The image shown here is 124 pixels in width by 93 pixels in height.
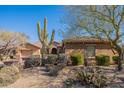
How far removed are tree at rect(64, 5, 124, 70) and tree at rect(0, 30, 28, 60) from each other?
29.1ft

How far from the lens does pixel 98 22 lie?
528 inches

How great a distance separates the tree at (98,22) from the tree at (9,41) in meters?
8.86

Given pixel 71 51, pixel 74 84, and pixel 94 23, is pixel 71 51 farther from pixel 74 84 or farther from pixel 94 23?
pixel 74 84

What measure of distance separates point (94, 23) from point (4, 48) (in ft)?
34.8

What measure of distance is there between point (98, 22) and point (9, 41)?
449 inches

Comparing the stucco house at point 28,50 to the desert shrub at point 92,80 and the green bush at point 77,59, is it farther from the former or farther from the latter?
the desert shrub at point 92,80

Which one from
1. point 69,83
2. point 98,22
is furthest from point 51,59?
point 69,83

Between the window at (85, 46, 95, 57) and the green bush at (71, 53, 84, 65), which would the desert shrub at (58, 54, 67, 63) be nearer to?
the green bush at (71, 53, 84, 65)

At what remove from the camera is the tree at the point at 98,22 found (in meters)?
12.9

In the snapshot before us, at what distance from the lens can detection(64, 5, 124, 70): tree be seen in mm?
12891

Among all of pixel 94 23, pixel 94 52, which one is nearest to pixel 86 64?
pixel 94 52

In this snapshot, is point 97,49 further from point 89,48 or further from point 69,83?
point 69,83

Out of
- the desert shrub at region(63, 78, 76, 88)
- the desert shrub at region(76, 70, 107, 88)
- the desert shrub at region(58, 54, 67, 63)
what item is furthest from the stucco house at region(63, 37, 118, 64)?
the desert shrub at region(63, 78, 76, 88)

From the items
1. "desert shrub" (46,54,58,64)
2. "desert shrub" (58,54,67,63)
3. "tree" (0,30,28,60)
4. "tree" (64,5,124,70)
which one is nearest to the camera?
"tree" (64,5,124,70)
